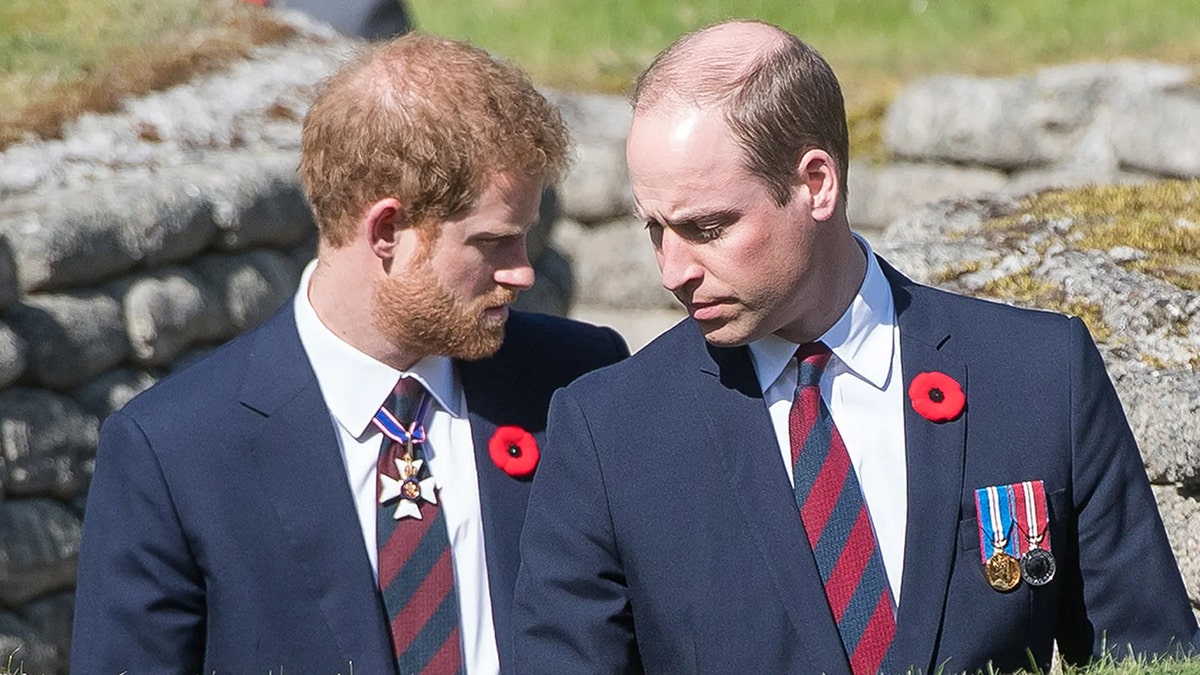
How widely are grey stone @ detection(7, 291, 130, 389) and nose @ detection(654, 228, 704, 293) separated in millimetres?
3016

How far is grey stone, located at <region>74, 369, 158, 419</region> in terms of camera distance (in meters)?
5.44

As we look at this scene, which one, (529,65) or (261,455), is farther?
(529,65)

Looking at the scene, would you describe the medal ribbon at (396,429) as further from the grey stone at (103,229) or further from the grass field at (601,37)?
the grass field at (601,37)

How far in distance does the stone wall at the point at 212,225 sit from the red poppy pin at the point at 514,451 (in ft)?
4.17

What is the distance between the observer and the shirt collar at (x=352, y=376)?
3365mm

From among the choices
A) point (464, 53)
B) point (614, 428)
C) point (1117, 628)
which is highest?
point (464, 53)

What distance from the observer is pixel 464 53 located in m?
3.38

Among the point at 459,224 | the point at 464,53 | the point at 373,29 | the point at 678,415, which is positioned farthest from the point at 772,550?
the point at 373,29

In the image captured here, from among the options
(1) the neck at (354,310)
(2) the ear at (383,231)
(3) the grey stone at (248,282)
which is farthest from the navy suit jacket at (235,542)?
(3) the grey stone at (248,282)

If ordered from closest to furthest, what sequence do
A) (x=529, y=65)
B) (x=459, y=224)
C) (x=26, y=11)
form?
(x=459, y=224) → (x=26, y=11) → (x=529, y=65)

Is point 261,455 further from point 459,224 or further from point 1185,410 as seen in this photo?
point 1185,410

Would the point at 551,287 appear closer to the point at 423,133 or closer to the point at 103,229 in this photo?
the point at 103,229

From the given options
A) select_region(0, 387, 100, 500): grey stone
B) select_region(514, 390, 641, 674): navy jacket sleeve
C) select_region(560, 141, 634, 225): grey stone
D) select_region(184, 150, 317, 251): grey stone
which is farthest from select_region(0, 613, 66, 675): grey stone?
select_region(560, 141, 634, 225): grey stone

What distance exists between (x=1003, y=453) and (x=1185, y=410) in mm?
639
